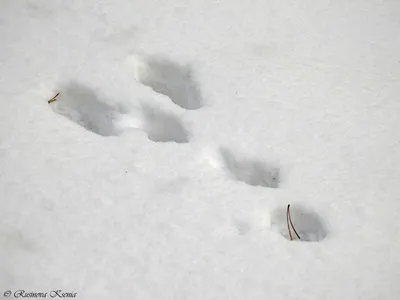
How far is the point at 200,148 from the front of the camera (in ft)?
4.44

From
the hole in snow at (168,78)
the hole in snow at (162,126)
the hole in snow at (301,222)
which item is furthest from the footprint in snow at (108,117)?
the hole in snow at (301,222)

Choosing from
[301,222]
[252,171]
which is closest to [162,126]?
[252,171]

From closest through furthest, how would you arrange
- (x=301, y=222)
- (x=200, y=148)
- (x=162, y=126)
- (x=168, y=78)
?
1. (x=301, y=222)
2. (x=200, y=148)
3. (x=162, y=126)
4. (x=168, y=78)

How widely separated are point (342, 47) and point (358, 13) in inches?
8.2

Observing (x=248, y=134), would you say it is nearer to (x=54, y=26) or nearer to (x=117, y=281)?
(x=117, y=281)

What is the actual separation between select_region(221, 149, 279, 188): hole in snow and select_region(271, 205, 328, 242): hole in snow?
111 mm

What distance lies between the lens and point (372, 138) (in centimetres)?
138

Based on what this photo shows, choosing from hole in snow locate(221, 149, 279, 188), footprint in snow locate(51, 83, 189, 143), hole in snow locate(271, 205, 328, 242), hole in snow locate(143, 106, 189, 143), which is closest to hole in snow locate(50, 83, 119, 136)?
footprint in snow locate(51, 83, 189, 143)

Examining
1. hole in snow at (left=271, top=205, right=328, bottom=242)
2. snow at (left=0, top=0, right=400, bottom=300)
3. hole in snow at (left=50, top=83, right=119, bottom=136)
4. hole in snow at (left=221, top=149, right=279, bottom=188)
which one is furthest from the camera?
hole in snow at (left=50, top=83, right=119, bottom=136)

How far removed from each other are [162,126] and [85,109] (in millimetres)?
248

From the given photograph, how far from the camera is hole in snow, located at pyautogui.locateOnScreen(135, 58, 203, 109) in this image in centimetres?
155

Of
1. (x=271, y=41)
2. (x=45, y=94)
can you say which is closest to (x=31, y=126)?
(x=45, y=94)

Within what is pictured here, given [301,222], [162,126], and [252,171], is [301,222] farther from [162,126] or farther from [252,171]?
[162,126]

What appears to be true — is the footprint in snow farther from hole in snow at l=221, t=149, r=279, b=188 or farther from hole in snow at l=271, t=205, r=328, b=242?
hole in snow at l=271, t=205, r=328, b=242
